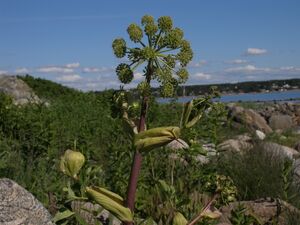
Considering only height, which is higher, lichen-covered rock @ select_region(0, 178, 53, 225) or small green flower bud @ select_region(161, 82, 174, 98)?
small green flower bud @ select_region(161, 82, 174, 98)

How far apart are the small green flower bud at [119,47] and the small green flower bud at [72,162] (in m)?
0.52

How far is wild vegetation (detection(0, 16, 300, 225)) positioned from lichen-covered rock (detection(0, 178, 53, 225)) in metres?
0.25

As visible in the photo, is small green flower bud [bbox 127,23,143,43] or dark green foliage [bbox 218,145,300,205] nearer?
small green flower bud [bbox 127,23,143,43]

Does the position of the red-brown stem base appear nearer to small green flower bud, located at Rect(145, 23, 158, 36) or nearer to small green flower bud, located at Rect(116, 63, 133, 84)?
small green flower bud, located at Rect(116, 63, 133, 84)

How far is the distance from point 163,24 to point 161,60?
16 cm

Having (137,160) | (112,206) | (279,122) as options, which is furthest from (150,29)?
(279,122)

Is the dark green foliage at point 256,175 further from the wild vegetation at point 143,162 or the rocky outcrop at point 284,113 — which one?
the rocky outcrop at point 284,113

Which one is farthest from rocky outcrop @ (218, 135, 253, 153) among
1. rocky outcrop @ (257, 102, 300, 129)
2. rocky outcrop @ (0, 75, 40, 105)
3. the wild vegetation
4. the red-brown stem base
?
rocky outcrop @ (257, 102, 300, 129)

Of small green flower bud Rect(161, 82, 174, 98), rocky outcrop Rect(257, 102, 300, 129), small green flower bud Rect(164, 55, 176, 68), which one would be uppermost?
small green flower bud Rect(164, 55, 176, 68)

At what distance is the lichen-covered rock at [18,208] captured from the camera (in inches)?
153

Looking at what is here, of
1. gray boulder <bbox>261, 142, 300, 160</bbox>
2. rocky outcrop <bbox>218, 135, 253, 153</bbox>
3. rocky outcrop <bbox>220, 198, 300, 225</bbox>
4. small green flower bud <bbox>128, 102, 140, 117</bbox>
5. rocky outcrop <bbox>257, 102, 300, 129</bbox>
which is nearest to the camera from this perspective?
small green flower bud <bbox>128, 102, 140, 117</bbox>

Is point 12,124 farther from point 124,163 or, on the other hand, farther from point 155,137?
point 155,137

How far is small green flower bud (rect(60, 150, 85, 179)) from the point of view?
7.69 ft

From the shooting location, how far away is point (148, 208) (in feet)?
17.3
